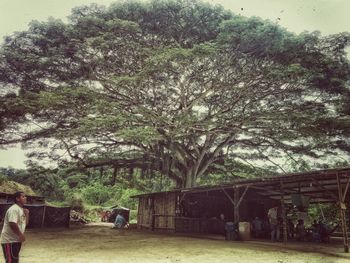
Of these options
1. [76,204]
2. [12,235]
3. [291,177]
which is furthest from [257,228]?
[76,204]

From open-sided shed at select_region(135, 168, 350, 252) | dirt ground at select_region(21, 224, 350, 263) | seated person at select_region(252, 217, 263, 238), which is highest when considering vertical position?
open-sided shed at select_region(135, 168, 350, 252)

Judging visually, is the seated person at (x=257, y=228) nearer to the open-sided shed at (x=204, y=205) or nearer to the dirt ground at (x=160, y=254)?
the open-sided shed at (x=204, y=205)

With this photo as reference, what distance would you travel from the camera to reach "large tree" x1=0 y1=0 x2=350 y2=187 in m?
15.3

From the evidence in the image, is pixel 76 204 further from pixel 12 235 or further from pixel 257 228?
pixel 12 235

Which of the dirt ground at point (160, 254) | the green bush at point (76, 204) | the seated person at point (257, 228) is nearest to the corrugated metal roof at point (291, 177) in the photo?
the dirt ground at point (160, 254)

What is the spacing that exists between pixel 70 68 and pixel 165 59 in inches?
225

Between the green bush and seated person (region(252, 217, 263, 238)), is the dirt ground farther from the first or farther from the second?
the green bush

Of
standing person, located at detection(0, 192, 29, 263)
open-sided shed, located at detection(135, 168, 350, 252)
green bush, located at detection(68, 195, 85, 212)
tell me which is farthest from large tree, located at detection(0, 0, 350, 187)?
green bush, located at detection(68, 195, 85, 212)

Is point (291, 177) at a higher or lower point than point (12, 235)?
higher

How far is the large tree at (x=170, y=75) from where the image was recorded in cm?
1529

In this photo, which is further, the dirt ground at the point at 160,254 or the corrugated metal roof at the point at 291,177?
the corrugated metal roof at the point at 291,177

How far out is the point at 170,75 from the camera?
54.1ft

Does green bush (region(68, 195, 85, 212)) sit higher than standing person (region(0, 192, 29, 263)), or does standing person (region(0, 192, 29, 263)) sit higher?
green bush (region(68, 195, 85, 212))

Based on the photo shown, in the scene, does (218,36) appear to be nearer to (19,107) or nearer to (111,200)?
(19,107)
